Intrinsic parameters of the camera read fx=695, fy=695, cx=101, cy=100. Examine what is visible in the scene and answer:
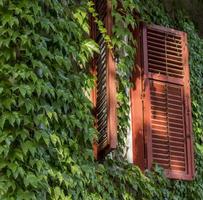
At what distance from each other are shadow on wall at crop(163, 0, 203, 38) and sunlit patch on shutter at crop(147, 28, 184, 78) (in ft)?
1.98

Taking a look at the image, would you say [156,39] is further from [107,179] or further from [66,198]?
[66,198]

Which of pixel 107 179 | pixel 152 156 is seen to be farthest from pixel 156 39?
pixel 107 179

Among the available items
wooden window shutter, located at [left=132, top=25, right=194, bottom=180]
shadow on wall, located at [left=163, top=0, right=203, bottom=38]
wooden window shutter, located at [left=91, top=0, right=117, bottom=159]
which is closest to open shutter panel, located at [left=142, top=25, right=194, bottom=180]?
wooden window shutter, located at [left=132, top=25, right=194, bottom=180]

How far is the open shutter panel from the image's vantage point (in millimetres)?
6355

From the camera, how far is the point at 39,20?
4926 millimetres

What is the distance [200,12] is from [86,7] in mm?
2500

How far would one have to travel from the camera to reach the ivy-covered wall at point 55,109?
4512mm

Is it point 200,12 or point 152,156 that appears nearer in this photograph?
point 152,156

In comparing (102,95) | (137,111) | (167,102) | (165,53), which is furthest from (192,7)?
(102,95)

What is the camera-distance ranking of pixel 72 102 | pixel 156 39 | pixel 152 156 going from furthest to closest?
pixel 156 39
pixel 152 156
pixel 72 102

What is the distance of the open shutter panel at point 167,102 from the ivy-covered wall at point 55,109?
1.05 feet

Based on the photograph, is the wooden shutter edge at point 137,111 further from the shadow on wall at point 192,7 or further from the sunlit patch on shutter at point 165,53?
the shadow on wall at point 192,7

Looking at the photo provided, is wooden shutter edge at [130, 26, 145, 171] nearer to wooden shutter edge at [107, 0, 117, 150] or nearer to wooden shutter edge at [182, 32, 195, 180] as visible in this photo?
wooden shutter edge at [182, 32, 195, 180]

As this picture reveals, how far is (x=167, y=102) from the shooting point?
657 centimetres
